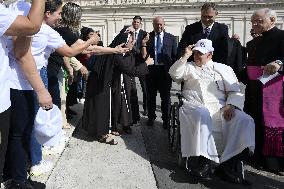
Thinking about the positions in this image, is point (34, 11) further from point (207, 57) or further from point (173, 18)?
point (173, 18)

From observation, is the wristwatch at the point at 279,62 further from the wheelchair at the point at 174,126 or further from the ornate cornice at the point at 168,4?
the ornate cornice at the point at 168,4

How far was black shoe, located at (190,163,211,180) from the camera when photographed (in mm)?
4086

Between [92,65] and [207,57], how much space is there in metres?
1.66

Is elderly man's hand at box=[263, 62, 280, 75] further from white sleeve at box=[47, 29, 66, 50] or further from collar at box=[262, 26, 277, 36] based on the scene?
white sleeve at box=[47, 29, 66, 50]

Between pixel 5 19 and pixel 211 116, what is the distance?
2849mm

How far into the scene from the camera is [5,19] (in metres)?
2.44

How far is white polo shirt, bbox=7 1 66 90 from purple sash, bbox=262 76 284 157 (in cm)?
273

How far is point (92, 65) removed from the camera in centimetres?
553

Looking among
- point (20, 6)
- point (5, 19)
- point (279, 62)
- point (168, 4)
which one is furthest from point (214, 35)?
point (168, 4)

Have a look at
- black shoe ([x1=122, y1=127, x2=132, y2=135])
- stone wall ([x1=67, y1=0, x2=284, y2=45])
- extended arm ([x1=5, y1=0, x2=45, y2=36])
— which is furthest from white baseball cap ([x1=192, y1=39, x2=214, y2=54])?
stone wall ([x1=67, y1=0, x2=284, y2=45])

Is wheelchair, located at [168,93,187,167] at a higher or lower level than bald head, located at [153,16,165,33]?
lower

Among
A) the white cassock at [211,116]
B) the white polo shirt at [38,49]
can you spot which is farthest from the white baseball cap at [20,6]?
the white cassock at [211,116]

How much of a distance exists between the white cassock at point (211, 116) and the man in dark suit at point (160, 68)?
1.80 meters

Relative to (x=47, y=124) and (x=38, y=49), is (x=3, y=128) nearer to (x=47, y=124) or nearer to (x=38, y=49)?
(x=47, y=124)
